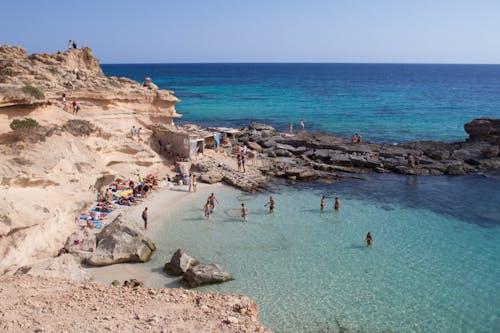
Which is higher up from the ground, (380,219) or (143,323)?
(143,323)

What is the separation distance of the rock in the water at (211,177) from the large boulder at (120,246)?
8940mm

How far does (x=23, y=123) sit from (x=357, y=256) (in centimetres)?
1524

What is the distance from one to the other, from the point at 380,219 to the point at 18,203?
54.0ft

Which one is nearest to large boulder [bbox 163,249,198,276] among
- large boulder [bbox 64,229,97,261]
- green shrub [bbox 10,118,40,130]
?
large boulder [bbox 64,229,97,261]

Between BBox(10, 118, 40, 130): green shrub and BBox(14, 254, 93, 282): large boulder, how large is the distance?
658cm

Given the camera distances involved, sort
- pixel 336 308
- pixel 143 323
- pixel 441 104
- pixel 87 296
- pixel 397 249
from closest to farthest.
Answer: pixel 143 323
pixel 87 296
pixel 336 308
pixel 397 249
pixel 441 104

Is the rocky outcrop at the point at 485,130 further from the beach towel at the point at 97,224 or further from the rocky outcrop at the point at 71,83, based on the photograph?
the beach towel at the point at 97,224

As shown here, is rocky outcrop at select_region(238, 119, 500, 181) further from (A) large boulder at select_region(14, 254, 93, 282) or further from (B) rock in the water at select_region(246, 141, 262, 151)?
(A) large boulder at select_region(14, 254, 93, 282)

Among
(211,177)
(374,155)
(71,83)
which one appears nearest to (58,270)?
(211,177)

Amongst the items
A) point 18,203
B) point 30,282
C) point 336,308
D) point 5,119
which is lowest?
point 336,308

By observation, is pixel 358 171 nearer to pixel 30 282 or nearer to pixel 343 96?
pixel 30 282

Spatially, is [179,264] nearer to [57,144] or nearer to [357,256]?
[357,256]

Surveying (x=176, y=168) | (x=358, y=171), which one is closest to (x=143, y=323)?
(x=176, y=168)

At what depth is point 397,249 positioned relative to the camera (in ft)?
56.7
